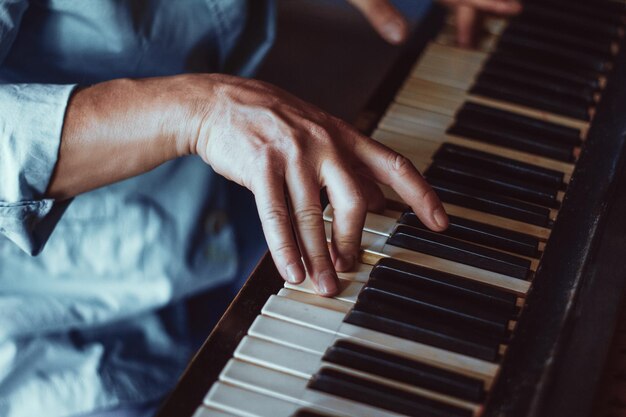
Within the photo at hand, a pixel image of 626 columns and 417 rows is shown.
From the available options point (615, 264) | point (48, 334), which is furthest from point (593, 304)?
point (48, 334)

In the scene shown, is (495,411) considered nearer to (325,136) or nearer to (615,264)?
(615,264)

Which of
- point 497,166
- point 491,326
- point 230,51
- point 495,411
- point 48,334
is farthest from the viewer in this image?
point 230,51

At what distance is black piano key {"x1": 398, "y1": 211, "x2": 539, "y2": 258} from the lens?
104 cm

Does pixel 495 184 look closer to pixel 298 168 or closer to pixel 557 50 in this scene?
pixel 298 168

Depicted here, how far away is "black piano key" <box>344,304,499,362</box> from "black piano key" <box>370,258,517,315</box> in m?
0.06

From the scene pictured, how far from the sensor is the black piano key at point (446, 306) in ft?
→ 2.97

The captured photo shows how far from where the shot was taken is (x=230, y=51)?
147 cm

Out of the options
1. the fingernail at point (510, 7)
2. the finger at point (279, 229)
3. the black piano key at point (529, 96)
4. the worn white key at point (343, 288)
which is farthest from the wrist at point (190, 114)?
the fingernail at point (510, 7)

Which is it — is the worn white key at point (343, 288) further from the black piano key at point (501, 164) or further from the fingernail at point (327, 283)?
the black piano key at point (501, 164)

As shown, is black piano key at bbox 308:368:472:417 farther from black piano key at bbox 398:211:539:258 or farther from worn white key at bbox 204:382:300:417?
black piano key at bbox 398:211:539:258

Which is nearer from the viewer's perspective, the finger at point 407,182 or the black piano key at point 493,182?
the finger at point 407,182

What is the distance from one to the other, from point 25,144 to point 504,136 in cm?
72

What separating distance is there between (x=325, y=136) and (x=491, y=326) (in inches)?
12.1

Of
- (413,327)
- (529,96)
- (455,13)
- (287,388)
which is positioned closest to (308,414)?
(287,388)
